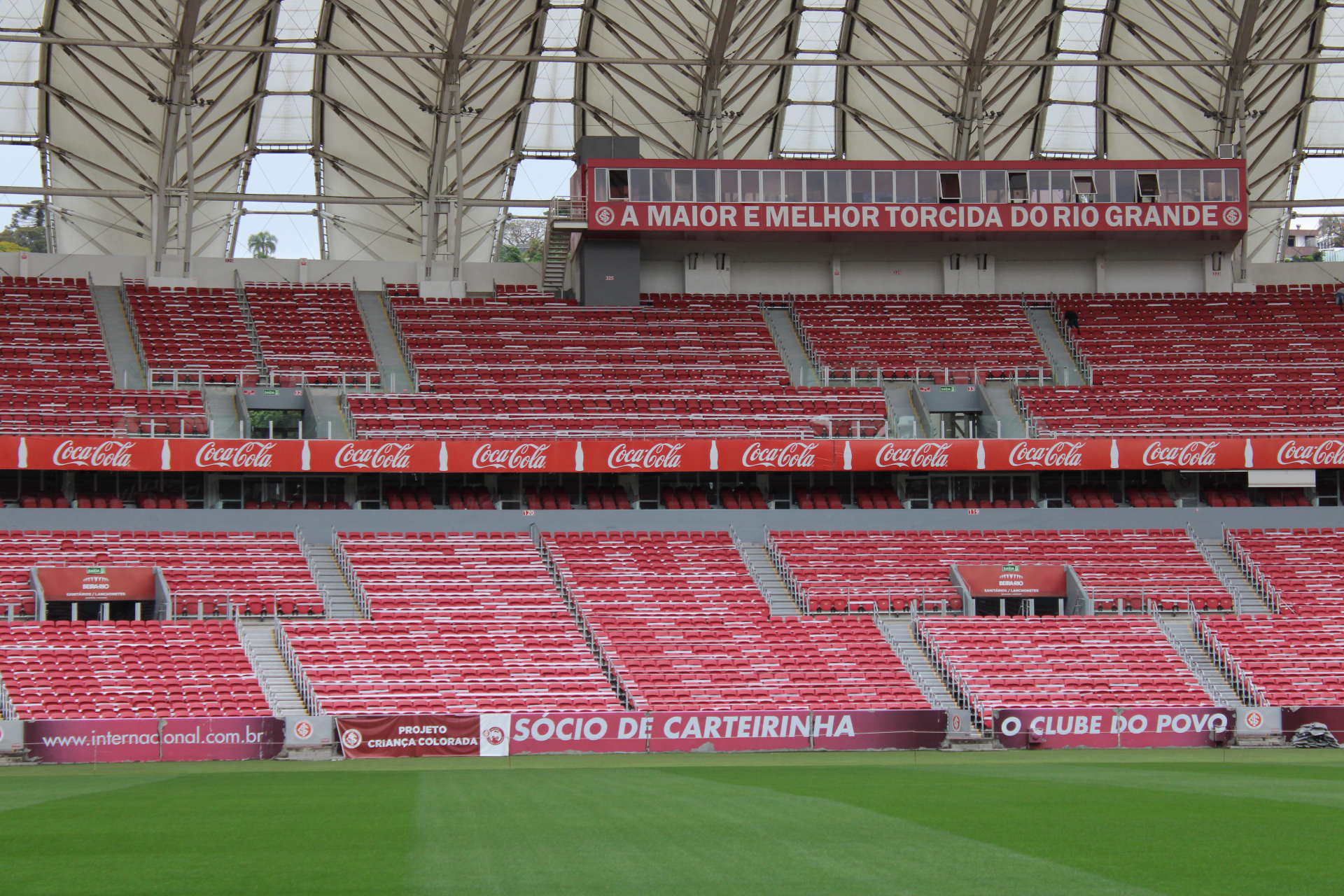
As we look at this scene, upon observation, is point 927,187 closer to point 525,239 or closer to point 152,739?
point 525,239

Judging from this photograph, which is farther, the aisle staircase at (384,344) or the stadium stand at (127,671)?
the aisle staircase at (384,344)

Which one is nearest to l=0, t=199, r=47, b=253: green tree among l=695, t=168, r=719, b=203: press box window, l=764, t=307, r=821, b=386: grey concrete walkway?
l=695, t=168, r=719, b=203: press box window

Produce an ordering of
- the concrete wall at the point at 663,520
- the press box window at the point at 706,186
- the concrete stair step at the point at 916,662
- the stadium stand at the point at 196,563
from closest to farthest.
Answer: the concrete stair step at the point at 916,662, the stadium stand at the point at 196,563, the concrete wall at the point at 663,520, the press box window at the point at 706,186

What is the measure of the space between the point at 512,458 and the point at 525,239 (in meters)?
21.3

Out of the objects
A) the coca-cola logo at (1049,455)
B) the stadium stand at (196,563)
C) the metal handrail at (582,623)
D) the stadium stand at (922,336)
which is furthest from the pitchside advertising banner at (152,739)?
the stadium stand at (922,336)

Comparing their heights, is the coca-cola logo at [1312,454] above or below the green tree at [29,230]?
below

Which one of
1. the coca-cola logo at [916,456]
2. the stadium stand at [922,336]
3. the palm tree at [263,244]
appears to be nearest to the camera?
the coca-cola logo at [916,456]

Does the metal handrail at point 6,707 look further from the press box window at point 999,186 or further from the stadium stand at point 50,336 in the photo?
the press box window at point 999,186

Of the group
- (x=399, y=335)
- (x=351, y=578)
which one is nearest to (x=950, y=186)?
(x=399, y=335)

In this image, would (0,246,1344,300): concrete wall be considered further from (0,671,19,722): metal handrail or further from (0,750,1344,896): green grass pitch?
(0,750,1344,896): green grass pitch

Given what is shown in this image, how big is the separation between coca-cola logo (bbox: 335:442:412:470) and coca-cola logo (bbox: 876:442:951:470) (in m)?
14.2

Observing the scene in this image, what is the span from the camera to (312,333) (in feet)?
156

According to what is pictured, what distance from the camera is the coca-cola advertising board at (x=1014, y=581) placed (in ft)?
131

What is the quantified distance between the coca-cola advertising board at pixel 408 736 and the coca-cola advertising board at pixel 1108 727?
11.9 m
